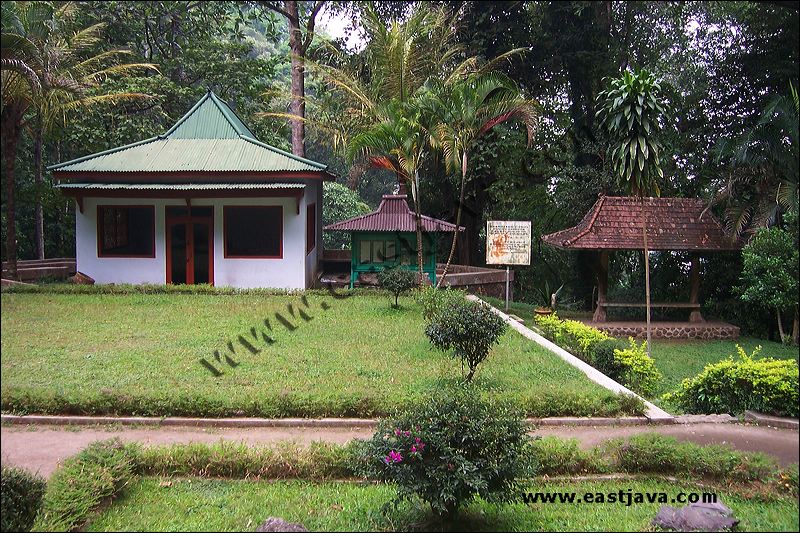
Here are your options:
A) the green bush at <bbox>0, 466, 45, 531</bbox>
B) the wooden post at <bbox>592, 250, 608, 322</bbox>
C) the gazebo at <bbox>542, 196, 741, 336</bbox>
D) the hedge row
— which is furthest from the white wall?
the green bush at <bbox>0, 466, 45, 531</bbox>

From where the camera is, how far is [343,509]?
4.02m

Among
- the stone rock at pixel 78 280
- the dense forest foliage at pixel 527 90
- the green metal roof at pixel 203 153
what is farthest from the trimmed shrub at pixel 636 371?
the green metal roof at pixel 203 153

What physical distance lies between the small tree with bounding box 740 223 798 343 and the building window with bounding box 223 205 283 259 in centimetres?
901

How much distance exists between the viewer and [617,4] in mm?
15062

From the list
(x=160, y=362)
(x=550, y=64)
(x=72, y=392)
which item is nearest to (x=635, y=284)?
(x=550, y=64)

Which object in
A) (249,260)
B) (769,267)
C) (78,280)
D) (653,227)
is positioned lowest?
(78,280)

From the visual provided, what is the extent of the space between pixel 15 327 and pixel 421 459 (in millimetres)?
2239

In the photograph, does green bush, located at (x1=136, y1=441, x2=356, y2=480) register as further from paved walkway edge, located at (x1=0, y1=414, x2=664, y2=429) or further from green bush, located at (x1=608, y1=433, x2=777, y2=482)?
green bush, located at (x1=608, y1=433, x2=777, y2=482)

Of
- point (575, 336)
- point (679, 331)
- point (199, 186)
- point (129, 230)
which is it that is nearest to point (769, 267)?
point (679, 331)

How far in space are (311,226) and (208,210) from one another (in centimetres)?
312

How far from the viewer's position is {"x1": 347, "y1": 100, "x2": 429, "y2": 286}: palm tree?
10.6 m

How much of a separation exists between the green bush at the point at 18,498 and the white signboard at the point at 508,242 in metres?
11.4

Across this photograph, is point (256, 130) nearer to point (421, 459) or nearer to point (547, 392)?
point (547, 392)

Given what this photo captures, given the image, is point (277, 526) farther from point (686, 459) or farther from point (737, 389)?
point (737, 389)
